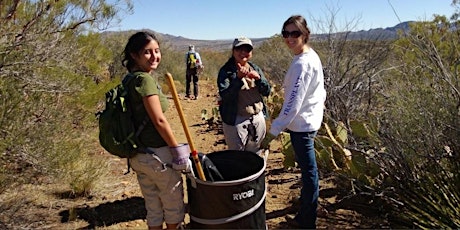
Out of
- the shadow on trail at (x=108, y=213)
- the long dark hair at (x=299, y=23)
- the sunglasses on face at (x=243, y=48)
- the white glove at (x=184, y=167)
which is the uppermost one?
the long dark hair at (x=299, y=23)

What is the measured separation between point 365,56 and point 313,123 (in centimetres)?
502

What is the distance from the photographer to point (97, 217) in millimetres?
4426

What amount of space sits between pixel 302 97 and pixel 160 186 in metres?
1.22

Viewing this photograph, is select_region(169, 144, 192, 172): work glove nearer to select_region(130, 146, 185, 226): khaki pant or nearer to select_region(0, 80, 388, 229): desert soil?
select_region(130, 146, 185, 226): khaki pant

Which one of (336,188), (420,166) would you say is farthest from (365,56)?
(420,166)

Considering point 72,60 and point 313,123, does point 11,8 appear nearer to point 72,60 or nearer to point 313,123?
point 72,60

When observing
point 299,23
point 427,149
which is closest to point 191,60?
point 299,23

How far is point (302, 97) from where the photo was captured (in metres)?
3.31

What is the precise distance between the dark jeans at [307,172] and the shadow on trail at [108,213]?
68.5 inches

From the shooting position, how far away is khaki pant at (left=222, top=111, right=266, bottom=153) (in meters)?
3.89

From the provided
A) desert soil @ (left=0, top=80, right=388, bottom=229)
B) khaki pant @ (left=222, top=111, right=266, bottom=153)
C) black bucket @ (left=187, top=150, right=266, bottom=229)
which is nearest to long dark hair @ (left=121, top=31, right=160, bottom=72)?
black bucket @ (left=187, top=150, right=266, bottom=229)

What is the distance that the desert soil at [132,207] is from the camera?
397cm

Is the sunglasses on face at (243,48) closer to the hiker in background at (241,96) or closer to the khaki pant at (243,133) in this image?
the hiker in background at (241,96)

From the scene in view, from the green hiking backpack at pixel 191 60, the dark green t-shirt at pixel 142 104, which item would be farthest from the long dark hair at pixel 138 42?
the green hiking backpack at pixel 191 60
